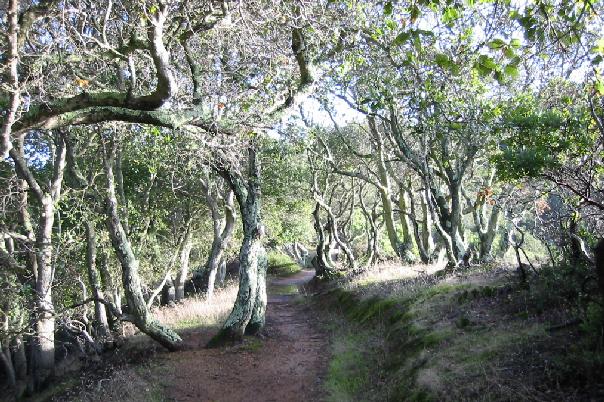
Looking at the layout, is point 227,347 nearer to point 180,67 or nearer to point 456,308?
point 456,308

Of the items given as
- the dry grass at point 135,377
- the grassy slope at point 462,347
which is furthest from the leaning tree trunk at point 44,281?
the grassy slope at point 462,347

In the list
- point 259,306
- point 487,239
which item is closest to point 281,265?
point 487,239

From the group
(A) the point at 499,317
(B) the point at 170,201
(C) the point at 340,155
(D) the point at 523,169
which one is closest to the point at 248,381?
(A) the point at 499,317

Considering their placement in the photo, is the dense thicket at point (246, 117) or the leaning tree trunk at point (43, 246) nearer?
the dense thicket at point (246, 117)

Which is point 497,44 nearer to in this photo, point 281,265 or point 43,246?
point 43,246

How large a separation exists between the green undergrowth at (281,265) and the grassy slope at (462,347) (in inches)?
1054

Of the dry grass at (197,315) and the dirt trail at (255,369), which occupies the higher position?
the dry grass at (197,315)

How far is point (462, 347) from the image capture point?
A: 7.77m

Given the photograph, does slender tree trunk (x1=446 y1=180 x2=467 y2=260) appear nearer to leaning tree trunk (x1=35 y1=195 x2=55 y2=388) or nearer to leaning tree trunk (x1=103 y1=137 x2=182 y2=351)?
leaning tree trunk (x1=103 y1=137 x2=182 y2=351)

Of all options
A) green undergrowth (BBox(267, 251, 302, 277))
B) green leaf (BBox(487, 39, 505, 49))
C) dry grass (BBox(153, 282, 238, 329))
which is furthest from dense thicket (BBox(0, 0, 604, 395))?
green undergrowth (BBox(267, 251, 302, 277))

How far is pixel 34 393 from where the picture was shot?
53.0 ft

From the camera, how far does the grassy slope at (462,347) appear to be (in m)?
5.68

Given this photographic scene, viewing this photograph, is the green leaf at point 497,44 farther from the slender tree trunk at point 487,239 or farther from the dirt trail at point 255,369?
the slender tree trunk at point 487,239

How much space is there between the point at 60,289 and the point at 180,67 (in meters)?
11.2
